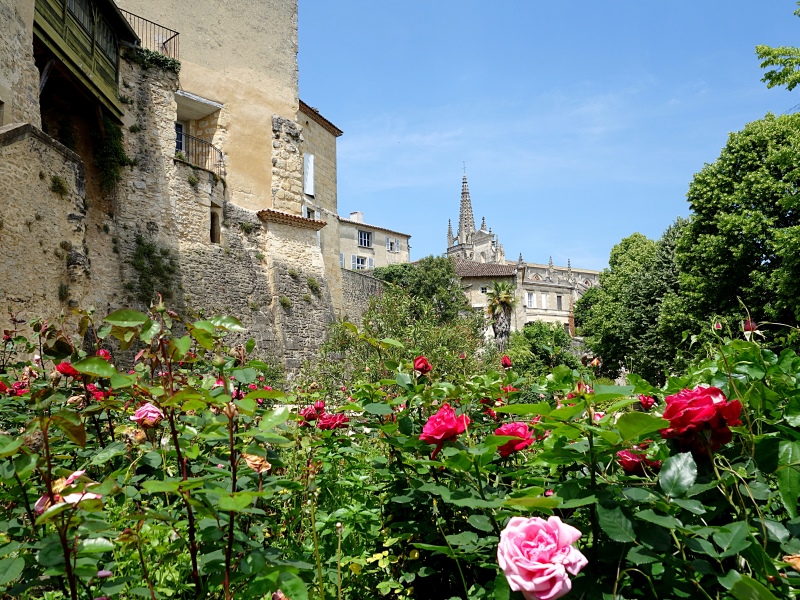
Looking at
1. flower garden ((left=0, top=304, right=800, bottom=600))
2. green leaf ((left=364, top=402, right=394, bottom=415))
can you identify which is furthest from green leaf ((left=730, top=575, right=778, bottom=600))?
green leaf ((left=364, top=402, right=394, bottom=415))

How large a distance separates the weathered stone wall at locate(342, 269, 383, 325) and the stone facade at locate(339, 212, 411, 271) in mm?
16408

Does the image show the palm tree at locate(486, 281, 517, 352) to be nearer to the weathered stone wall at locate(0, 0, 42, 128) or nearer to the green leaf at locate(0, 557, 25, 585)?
the weathered stone wall at locate(0, 0, 42, 128)

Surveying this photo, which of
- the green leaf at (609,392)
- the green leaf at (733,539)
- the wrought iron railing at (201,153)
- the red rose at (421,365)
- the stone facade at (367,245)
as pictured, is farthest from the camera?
the stone facade at (367,245)

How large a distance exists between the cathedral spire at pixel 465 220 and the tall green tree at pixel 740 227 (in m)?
75.4

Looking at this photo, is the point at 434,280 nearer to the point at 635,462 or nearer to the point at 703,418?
the point at 635,462

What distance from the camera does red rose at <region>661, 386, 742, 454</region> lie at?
4.99 ft

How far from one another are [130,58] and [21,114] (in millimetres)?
6767

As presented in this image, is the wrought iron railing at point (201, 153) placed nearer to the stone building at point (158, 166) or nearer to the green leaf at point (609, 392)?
the stone building at point (158, 166)

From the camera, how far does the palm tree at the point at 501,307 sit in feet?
120

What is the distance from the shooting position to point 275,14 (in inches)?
780

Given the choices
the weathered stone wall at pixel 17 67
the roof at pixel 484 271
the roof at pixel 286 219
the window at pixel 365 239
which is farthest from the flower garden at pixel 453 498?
the roof at pixel 484 271

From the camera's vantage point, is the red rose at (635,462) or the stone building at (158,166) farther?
the stone building at (158,166)

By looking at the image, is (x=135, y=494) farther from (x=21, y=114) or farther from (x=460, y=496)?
(x=21, y=114)

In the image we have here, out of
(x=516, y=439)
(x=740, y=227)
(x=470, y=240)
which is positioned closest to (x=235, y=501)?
(x=516, y=439)
